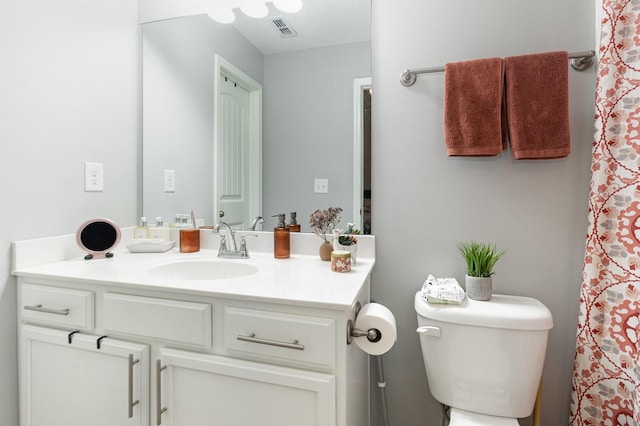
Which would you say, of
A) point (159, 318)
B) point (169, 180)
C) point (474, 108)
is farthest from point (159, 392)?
point (474, 108)

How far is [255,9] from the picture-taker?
59.9 inches

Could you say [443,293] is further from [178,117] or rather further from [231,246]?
[178,117]

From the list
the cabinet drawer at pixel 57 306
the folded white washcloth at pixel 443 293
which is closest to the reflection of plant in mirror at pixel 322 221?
the folded white washcloth at pixel 443 293

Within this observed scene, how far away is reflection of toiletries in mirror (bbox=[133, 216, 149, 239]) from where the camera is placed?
Result: 5.24 feet

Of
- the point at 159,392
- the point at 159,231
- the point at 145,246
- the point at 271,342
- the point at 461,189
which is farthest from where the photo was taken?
the point at 159,231

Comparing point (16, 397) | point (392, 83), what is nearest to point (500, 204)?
point (392, 83)

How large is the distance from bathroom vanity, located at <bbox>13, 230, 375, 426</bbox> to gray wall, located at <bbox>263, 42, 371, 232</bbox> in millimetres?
355

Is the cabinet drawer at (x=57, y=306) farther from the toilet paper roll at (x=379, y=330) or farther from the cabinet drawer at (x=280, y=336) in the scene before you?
the toilet paper roll at (x=379, y=330)

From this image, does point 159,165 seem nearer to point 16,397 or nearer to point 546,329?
point 16,397

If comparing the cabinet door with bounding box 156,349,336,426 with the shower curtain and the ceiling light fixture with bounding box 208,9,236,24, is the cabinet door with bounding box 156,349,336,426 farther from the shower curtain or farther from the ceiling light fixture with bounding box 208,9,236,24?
the ceiling light fixture with bounding box 208,9,236,24

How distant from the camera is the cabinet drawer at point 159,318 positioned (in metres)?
0.96

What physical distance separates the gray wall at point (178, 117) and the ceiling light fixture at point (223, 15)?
8 centimetres

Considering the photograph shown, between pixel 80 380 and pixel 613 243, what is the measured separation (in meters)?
1.72

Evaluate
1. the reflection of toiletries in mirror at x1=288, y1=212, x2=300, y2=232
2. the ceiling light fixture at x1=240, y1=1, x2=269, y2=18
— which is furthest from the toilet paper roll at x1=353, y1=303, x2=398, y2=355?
the ceiling light fixture at x1=240, y1=1, x2=269, y2=18
